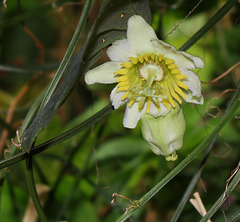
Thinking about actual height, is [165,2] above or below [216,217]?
above

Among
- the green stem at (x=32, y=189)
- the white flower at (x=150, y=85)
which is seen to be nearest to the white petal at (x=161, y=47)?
the white flower at (x=150, y=85)

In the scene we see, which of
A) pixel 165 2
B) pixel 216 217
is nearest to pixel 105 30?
pixel 165 2

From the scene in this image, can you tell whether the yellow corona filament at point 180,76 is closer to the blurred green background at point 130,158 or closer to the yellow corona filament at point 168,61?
the yellow corona filament at point 168,61

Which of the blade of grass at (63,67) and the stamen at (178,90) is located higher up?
the blade of grass at (63,67)

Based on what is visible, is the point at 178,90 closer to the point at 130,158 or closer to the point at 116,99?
the point at 116,99

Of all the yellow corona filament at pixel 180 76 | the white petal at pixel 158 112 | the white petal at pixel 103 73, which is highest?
the white petal at pixel 103 73

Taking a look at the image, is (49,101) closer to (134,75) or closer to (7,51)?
(134,75)

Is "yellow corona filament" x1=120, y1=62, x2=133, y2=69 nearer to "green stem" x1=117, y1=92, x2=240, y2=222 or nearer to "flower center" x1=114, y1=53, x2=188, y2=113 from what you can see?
"flower center" x1=114, y1=53, x2=188, y2=113
